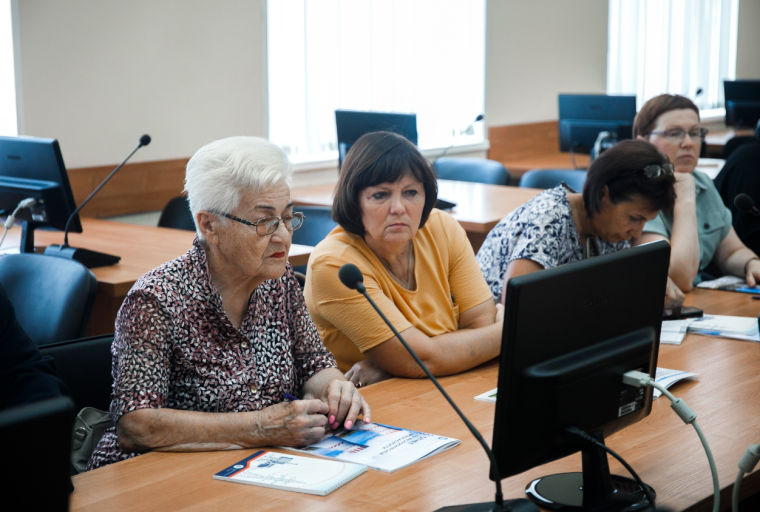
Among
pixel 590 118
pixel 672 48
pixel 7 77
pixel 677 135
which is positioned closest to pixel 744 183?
pixel 677 135

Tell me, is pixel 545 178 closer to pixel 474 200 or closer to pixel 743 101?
pixel 474 200

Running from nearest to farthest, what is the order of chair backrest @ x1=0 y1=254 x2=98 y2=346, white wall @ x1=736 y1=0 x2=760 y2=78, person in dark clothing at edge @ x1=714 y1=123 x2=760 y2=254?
1. chair backrest @ x1=0 y1=254 x2=98 y2=346
2. person in dark clothing at edge @ x1=714 y1=123 x2=760 y2=254
3. white wall @ x1=736 y1=0 x2=760 y2=78

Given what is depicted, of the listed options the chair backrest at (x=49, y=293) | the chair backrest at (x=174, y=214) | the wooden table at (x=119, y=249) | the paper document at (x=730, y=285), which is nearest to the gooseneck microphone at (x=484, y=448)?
the chair backrest at (x=49, y=293)

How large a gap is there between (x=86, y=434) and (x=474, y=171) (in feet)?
11.8

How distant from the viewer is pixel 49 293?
2176 millimetres

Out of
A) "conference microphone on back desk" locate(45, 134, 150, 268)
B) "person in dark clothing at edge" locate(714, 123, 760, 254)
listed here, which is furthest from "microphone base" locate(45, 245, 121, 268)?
"person in dark clothing at edge" locate(714, 123, 760, 254)

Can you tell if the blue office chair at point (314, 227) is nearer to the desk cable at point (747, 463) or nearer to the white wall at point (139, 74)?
the white wall at point (139, 74)

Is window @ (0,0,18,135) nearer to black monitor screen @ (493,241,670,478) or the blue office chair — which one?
the blue office chair

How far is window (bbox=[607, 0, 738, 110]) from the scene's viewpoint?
23.7ft

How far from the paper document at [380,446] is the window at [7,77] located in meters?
2.69

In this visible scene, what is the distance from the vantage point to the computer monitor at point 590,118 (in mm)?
5332

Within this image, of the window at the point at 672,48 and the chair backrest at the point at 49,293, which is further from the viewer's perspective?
the window at the point at 672,48

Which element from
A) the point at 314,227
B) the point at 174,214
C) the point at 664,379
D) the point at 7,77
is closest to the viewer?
the point at 664,379

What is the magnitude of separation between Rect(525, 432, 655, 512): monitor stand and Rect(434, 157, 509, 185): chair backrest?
3.54 metres
